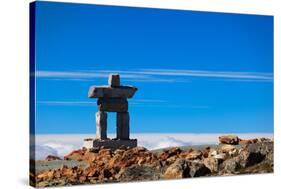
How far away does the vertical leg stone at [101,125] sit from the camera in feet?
41.1

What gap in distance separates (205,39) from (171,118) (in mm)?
1359

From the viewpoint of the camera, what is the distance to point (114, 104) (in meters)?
12.9

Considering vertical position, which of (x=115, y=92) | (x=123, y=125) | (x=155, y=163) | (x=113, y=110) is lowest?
(x=155, y=163)

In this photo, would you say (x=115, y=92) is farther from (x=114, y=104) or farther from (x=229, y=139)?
(x=229, y=139)

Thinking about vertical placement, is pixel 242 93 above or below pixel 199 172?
above

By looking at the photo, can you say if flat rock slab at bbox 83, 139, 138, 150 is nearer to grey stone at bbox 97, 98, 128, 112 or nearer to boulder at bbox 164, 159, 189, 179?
grey stone at bbox 97, 98, 128, 112

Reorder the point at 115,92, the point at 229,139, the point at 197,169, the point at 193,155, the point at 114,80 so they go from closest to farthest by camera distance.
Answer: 1. the point at 114,80
2. the point at 115,92
3. the point at 197,169
4. the point at 193,155
5. the point at 229,139

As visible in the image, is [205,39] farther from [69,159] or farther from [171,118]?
[69,159]

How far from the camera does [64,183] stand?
12.1m


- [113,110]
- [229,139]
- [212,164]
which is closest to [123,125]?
[113,110]

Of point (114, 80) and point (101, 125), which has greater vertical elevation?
point (114, 80)

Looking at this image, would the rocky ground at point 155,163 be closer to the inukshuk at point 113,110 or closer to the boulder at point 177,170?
the boulder at point 177,170

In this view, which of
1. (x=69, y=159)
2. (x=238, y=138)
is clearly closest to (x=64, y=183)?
(x=69, y=159)

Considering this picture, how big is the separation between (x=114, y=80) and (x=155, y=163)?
144 centimetres
